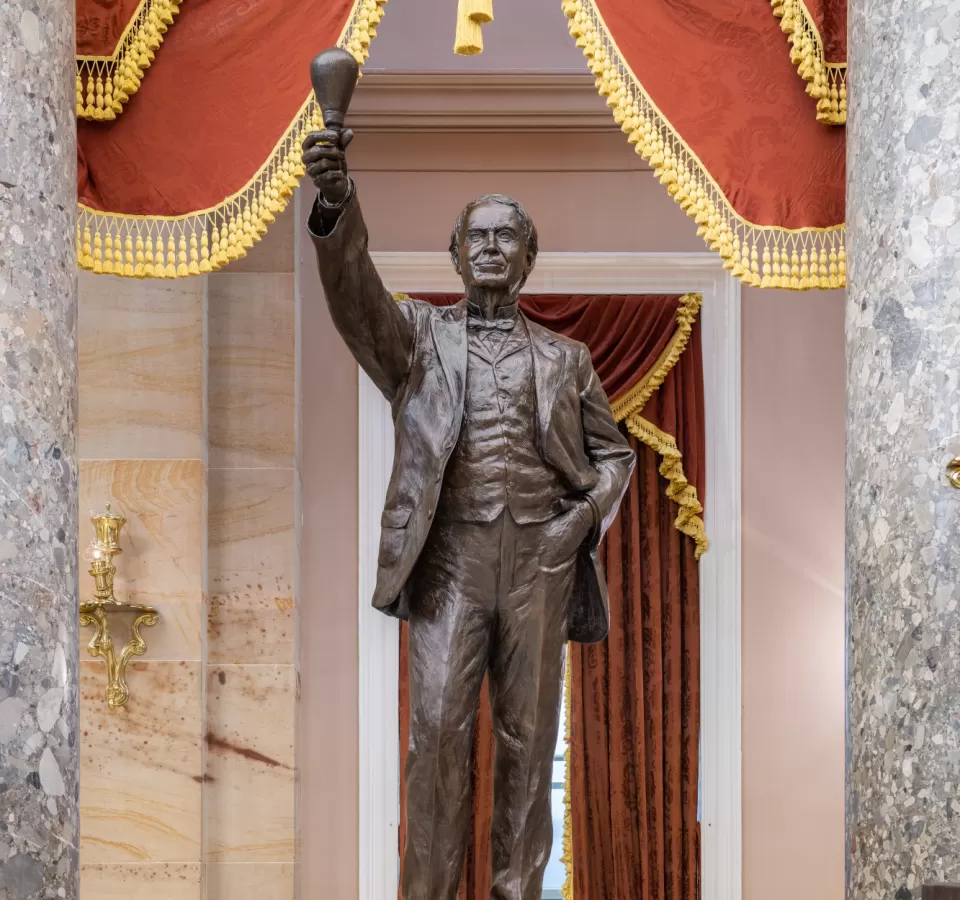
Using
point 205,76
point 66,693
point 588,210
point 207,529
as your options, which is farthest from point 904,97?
point 207,529

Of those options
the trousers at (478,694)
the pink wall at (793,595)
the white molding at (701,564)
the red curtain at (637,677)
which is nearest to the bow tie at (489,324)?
the trousers at (478,694)

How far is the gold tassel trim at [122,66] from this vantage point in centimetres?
451

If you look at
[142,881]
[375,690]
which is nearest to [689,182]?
[375,690]

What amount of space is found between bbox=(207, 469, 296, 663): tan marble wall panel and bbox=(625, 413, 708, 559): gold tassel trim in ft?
4.80

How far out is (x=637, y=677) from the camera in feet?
21.8

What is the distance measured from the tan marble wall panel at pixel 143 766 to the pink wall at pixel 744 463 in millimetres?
686

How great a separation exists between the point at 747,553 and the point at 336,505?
176cm

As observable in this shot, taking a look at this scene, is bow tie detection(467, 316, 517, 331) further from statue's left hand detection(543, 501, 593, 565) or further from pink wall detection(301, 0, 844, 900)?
pink wall detection(301, 0, 844, 900)

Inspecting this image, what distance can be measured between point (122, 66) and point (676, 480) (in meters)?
3.09

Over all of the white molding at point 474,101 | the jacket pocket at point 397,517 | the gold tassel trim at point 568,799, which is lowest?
the gold tassel trim at point 568,799

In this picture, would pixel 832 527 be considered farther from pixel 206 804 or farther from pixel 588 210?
pixel 206 804

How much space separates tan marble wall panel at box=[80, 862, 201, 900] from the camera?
608 centimetres

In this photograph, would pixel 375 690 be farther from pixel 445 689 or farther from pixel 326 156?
pixel 326 156

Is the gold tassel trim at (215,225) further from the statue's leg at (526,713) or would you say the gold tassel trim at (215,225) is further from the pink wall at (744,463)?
the pink wall at (744,463)
